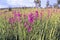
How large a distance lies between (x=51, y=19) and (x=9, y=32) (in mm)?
1194

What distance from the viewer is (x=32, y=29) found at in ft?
14.9

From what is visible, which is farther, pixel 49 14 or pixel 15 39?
pixel 49 14

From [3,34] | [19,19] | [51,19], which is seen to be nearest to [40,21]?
[51,19]

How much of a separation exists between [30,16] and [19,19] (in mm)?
282

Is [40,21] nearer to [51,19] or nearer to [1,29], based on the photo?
[51,19]

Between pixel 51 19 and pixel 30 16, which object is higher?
pixel 30 16

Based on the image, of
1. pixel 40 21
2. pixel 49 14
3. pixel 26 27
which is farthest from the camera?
pixel 49 14

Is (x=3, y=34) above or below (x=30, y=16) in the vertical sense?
below

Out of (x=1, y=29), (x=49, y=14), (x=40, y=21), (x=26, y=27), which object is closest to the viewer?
(x=26, y=27)

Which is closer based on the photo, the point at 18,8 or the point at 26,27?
the point at 26,27

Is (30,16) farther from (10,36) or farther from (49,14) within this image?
(49,14)

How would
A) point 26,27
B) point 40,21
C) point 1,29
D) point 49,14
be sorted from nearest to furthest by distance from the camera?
point 26,27 → point 1,29 → point 40,21 → point 49,14

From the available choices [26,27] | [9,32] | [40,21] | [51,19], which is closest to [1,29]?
[9,32]

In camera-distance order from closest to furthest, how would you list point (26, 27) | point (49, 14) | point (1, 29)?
point (26, 27), point (1, 29), point (49, 14)
